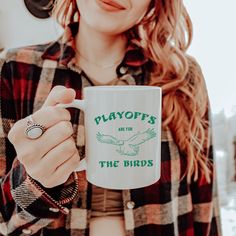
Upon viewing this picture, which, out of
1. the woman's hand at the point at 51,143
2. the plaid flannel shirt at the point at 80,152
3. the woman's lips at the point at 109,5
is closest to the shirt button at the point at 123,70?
the plaid flannel shirt at the point at 80,152

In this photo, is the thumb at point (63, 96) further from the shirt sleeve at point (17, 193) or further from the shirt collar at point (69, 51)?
the shirt collar at point (69, 51)

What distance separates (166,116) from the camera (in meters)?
0.62

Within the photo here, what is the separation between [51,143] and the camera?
1.18 ft

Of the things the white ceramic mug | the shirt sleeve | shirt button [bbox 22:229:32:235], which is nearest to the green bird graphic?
the white ceramic mug

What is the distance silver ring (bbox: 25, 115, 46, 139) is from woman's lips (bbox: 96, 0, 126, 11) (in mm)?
214

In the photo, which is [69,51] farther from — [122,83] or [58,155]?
[58,155]

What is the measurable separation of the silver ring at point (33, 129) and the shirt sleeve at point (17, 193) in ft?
0.22

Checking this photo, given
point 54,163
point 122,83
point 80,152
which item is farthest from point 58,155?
point 122,83

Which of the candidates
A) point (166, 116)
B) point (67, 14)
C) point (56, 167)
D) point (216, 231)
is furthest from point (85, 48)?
point (216, 231)

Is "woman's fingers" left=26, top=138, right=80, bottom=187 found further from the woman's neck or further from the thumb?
the woman's neck

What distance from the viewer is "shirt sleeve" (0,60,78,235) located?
413 mm

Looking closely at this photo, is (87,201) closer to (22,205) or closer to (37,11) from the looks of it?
(22,205)

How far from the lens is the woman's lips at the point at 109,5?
489mm

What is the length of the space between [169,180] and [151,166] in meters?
0.25
